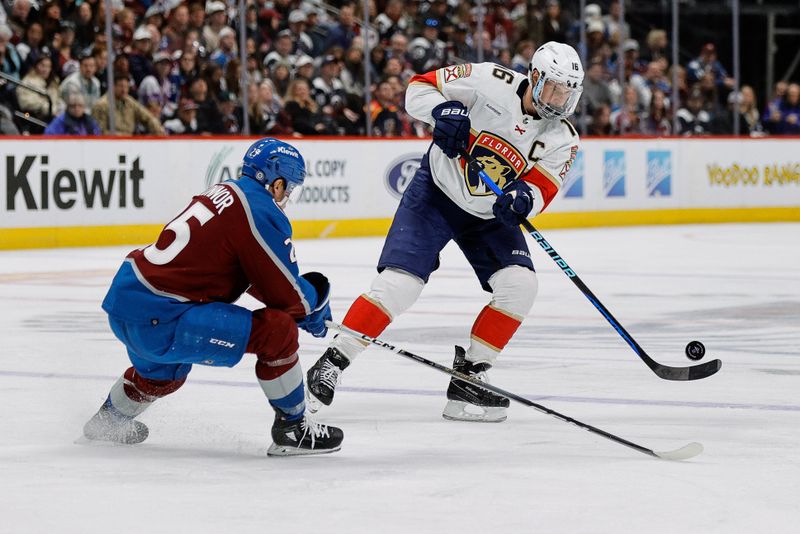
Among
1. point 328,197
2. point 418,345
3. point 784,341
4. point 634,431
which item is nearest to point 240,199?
point 634,431

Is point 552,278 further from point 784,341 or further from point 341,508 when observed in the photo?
point 341,508

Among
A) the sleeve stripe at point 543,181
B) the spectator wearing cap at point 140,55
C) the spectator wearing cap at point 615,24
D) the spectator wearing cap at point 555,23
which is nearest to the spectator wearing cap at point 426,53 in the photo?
the spectator wearing cap at point 555,23

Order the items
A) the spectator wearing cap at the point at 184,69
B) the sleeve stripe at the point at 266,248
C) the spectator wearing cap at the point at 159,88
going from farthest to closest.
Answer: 1. the spectator wearing cap at the point at 184,69
2. the spectator wearing cap at the point at 159,88
3. the sleeve stripe at the point at 266,248

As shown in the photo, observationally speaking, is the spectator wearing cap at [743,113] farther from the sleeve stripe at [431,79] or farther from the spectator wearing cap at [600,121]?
the sleeve stripe at [431,79]

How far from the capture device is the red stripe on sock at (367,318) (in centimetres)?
465

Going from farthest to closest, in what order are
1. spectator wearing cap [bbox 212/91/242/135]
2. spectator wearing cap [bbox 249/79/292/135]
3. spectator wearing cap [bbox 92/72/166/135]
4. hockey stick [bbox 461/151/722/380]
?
spectator wearing cap [bbox 249/79/292/135] → spectator wearing cap [bbox 212/91/242/135] → spectator wearing cap [bbox 92/72/166/135] → hockey stick [bbox 461/151/722/380]

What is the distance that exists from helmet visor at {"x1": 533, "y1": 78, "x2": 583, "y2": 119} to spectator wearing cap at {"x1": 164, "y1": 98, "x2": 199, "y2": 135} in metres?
7.98

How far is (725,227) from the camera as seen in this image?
49.9 feet

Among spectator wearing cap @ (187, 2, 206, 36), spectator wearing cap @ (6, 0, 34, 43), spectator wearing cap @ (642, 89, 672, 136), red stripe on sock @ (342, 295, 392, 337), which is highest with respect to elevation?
red stripe on sock @ (342, 295, 392, 337)

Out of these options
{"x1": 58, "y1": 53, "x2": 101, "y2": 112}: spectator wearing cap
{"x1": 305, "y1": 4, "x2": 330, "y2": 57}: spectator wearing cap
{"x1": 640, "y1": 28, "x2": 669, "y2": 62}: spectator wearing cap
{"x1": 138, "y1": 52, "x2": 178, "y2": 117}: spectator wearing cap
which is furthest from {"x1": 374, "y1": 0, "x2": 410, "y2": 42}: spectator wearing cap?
{"x1": 58, "y1": 53, "x2": 101, "y2": 112}: spectator wearing cap

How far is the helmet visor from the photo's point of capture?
4703 mm

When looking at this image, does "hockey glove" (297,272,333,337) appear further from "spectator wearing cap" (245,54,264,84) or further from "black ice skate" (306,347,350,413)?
"spectator wearing cap" (245,54,264,84)

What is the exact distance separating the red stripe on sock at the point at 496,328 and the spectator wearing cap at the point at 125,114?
25.0 ft

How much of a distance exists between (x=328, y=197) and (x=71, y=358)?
7610 millimetres
